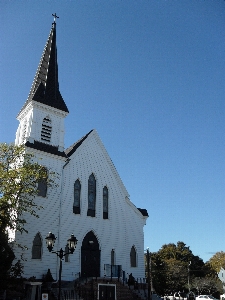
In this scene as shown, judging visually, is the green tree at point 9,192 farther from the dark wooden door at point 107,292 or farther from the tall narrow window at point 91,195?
the tall narrow window at point 91,195

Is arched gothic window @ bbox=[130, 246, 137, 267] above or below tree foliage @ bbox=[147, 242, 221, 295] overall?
above

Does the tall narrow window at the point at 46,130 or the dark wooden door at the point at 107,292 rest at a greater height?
the tall narrow window at the point at 46,130

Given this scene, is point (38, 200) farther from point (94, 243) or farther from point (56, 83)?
point (56, 83)

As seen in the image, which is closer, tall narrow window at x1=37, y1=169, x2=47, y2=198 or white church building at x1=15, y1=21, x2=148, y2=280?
white church building at x1=15, y1=21, x2=148, y2=280

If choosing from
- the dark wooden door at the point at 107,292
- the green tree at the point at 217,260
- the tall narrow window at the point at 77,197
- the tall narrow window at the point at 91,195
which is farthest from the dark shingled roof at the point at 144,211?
the green tree at the point at 217,260

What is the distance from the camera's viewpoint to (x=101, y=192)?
28578 millimetres

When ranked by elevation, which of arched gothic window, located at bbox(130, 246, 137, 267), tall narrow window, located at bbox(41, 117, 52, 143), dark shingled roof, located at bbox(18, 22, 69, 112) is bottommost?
arched gothic window, located at bbox(130, 246, 137, 267)

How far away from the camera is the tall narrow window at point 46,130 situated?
91.1 ft

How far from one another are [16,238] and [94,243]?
21.8 feet

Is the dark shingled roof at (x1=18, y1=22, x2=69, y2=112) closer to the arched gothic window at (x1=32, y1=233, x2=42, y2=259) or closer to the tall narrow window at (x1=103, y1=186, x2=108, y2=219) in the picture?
the tall narrow window at (x1=103, y1=186, x2=108, y2=219)

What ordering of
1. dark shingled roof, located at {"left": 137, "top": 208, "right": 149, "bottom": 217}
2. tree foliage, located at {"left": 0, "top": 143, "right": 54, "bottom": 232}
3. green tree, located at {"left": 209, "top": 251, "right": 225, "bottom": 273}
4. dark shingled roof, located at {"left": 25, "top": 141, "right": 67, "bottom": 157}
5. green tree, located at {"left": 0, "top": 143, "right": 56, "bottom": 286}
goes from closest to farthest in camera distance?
green tree, located at {"left": 0, "top": 143, "right": 56, "bottom": 286}, tree foliage, located at {"left": 0, "top": 143, "right": 54, "bottom": 232}, dark shingled roof, located at {"left": 25, "top": 141, "right": 67, "bottom": 157}, dark shingled roof, located at {"left": 137, "top": 208, "right": 149, "bottom": 217}, green tree, located at {"left": 209, "top": 251, "right": 225, "bottom": 273}

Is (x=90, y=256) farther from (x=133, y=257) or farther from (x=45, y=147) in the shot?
(x=45, y=147)

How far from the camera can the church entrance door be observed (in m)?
25.2

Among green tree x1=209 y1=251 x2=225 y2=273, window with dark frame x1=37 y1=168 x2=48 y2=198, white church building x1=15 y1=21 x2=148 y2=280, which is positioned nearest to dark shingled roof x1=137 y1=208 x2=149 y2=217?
white church building x1=15 y1=21 x2=148 y2=280
